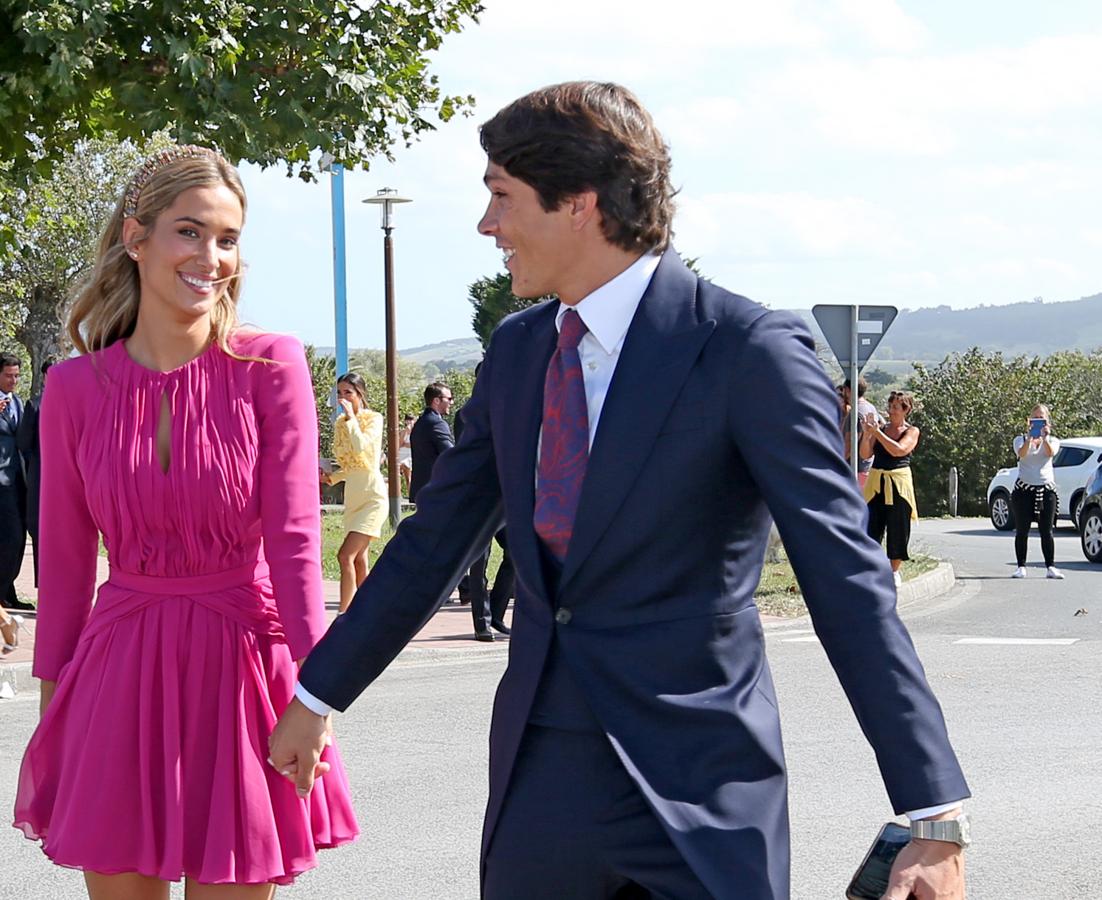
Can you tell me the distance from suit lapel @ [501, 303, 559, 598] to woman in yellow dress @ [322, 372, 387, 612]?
9874mm

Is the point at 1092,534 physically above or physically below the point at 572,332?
below

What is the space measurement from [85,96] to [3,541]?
3.51 meters

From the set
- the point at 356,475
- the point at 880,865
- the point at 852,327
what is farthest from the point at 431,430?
the point at 880,865

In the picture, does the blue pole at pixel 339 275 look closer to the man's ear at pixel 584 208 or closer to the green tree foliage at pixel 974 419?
the man's ear at pixel 584 208

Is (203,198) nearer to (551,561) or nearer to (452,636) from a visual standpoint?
(551,561)

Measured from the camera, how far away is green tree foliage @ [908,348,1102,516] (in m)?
49.9

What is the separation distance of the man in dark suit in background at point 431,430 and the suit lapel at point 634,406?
33.3 feet

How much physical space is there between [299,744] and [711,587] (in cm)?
91

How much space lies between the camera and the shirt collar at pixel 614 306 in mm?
A: 2582

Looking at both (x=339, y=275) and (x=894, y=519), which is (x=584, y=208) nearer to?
(x=894, y=519)

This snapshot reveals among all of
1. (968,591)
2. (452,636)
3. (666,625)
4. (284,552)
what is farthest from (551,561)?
(968,591)

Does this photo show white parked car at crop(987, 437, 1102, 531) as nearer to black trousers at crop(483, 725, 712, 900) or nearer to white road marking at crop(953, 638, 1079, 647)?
white road marking at crop(953, 638, 1079, 647)

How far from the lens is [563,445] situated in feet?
8.41

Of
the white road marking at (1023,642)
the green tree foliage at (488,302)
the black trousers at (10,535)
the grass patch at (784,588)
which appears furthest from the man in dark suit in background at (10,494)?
the green tree foliage at (488,302)
